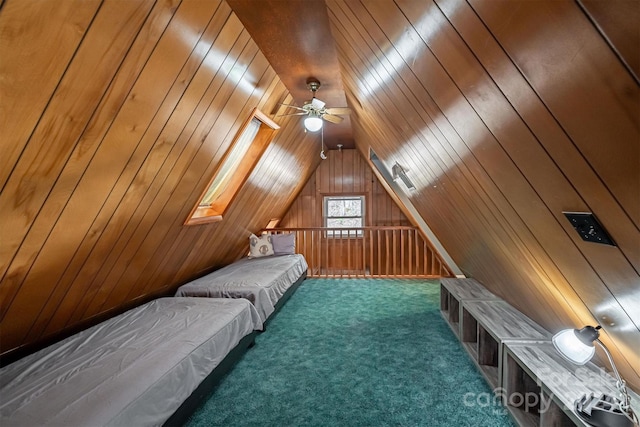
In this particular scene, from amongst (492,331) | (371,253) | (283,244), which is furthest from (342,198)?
(492,331)

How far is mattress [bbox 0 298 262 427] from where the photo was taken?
134 cm

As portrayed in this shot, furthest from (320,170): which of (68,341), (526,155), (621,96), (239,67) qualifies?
(621,96)

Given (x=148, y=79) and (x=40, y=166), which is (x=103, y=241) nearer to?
(x=40, y=166)

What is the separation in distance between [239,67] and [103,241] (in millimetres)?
1412

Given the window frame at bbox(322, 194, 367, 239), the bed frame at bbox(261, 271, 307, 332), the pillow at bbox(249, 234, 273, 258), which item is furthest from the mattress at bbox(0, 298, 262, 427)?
the window frame at bbox(322, 194, 367, 239)

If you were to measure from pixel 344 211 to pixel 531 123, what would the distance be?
571 cm

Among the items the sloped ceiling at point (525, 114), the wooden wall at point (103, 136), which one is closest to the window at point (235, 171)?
the wooden wall at point (103, 136)

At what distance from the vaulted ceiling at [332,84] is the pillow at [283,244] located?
2606mm

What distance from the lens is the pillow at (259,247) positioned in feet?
16.2

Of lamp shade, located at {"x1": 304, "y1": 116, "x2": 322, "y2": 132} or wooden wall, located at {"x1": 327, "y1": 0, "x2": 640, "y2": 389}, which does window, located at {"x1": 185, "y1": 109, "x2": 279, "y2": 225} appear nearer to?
lamp shade, located at {"x1": 304, "y1": 116, "x2": 322, "y2": 132}

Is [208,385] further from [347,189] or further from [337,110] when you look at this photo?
[347,189]

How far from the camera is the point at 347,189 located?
21.1 feet

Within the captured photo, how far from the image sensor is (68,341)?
2.03 m

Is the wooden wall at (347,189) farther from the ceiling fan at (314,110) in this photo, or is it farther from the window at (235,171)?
the ceiling fan at (314,110)
